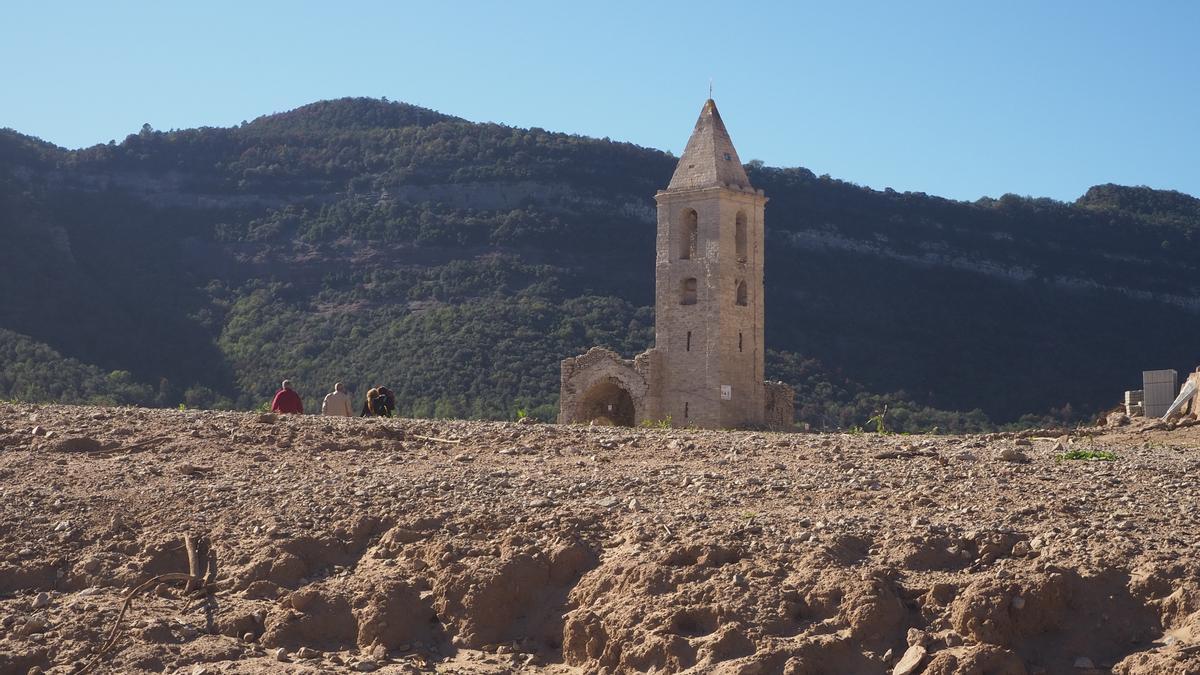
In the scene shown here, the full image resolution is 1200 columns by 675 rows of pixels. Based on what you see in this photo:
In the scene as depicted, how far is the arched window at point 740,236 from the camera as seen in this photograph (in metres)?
33.5

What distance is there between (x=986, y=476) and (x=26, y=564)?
5636mm

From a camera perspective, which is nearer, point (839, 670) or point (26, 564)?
point (839, 670)

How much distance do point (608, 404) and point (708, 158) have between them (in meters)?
5.99

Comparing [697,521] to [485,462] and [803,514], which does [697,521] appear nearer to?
[803,514]

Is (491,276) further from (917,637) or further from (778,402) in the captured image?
(917,637)

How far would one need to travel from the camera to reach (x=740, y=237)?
1330 inches

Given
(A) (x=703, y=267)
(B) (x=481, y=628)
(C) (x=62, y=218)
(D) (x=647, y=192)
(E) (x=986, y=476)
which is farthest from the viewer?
(D) (x=647, y=192)

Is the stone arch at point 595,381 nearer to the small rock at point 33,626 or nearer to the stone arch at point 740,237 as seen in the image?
the stone arch at point 740,237

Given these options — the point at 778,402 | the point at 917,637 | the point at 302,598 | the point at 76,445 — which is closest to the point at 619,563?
the point at 917,637

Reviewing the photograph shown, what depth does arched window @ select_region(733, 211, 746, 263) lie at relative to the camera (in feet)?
110

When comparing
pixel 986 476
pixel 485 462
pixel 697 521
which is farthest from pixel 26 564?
pixel 986 476

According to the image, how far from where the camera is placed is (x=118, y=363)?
45.1 m

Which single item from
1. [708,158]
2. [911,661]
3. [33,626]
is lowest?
[33,626]

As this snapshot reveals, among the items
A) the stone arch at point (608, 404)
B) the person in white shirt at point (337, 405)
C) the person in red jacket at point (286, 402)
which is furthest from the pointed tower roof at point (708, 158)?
the person in red jacket at point (286, 402)
